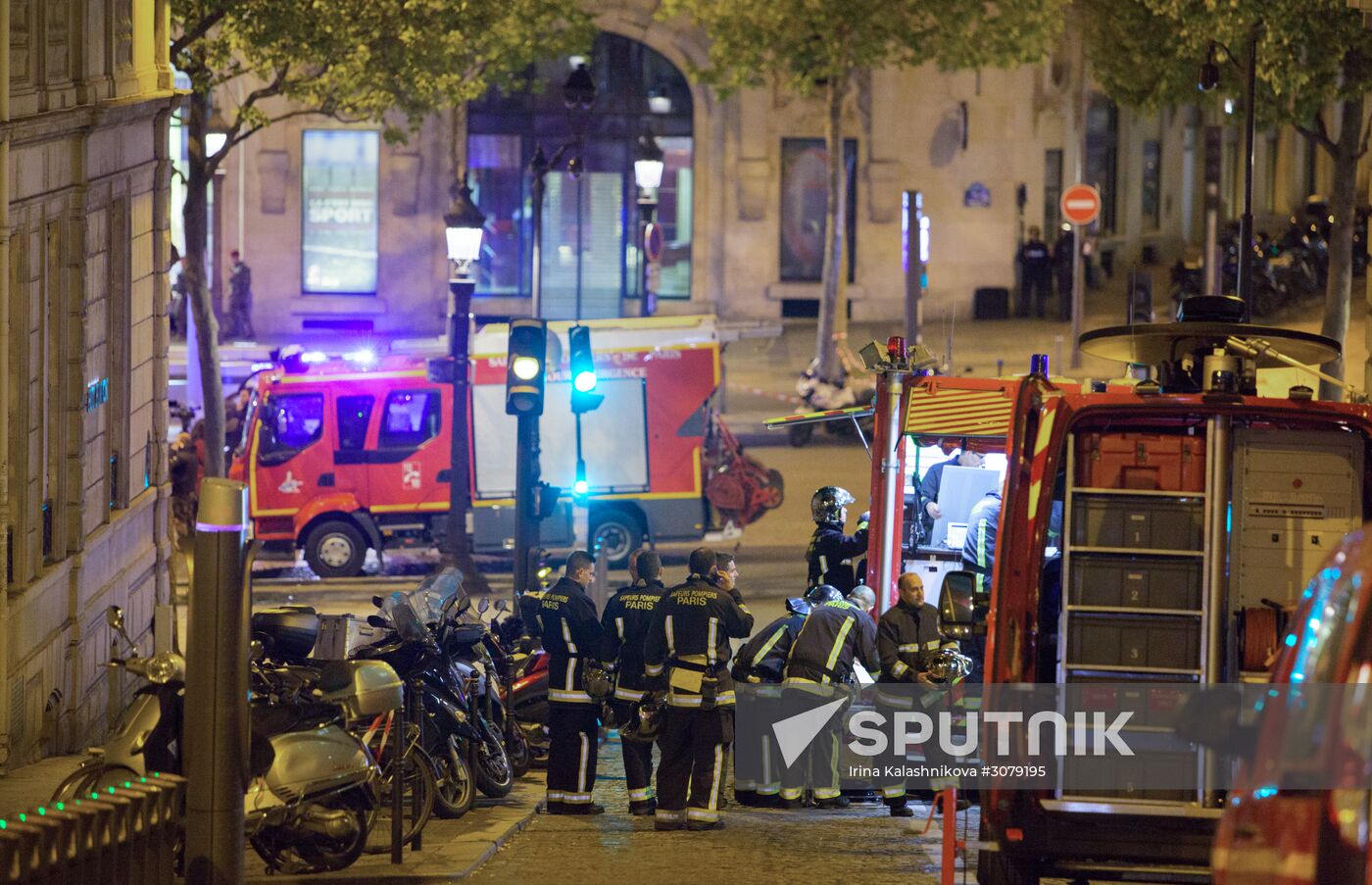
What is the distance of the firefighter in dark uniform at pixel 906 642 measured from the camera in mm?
12344

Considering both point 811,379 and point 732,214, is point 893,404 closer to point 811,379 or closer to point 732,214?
point 811,379

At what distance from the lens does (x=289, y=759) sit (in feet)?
33.4

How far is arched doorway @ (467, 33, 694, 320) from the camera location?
41.8 m

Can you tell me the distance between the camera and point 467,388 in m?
21.0

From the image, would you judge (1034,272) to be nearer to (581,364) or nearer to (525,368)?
(581,364)

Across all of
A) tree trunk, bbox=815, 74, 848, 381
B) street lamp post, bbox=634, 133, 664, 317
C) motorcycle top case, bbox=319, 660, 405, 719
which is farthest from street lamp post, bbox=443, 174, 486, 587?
tree trunk, bbox=815, 74, 848, 381

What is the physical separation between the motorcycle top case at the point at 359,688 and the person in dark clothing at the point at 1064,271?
3229 centimetres

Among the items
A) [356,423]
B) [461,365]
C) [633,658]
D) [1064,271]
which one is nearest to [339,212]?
[1064,271]

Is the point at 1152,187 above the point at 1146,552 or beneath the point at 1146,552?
above

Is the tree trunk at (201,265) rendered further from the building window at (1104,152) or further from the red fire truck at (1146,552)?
the building window at (1104,152)

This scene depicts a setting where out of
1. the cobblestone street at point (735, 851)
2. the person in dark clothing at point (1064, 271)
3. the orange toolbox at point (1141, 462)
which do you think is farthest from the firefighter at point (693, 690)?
the person in dark clothing at point (1064, 271)

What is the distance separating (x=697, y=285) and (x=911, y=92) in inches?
230

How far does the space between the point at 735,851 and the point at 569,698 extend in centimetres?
166

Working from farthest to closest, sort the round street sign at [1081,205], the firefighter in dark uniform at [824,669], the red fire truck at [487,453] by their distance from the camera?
the round street sign at [1081,205]
the red fire truck at [487,453]
the firefighter in dark uniform at [824,669]
